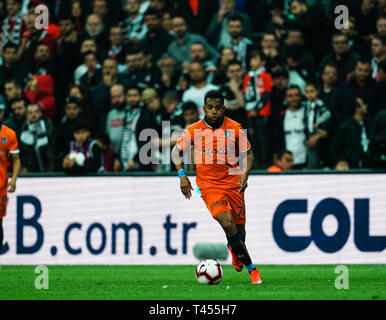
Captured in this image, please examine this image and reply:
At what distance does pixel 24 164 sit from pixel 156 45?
3.29 metres

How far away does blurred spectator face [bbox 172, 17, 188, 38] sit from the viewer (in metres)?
16.6

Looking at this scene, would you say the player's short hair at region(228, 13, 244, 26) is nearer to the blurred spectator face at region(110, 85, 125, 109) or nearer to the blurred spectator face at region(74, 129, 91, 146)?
the blurred spectator face at region(110, 85, 125, 109)

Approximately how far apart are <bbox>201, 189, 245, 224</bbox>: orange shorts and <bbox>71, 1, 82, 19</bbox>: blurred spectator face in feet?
25.6

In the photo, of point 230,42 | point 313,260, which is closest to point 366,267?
point 313,260

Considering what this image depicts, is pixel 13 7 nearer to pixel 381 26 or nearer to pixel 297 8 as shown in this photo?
pixel 297 8

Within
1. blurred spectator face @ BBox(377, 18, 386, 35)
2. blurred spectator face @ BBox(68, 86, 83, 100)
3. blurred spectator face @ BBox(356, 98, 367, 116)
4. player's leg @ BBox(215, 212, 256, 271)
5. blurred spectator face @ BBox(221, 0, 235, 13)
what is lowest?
player's leg @ BBox(215, 212, 256, 271)

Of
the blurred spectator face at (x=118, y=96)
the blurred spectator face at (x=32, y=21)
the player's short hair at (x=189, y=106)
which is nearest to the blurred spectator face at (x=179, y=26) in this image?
the blurred spectator face at (x=118, y=96)

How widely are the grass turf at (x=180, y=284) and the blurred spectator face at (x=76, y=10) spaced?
19.3ft

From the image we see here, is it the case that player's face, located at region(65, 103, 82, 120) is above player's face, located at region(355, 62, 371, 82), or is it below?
below

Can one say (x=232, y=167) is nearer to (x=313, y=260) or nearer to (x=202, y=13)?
(x=313, y=260)

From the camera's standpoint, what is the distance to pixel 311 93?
1506 cm

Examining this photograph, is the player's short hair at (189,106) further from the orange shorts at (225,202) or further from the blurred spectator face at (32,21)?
the blurred spectator face at (32,21)

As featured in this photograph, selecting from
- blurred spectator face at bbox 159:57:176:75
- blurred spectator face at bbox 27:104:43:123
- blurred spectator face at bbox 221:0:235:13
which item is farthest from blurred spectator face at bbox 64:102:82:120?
blurred spectator face at bbox 221:0:235:13

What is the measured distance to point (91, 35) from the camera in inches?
698
